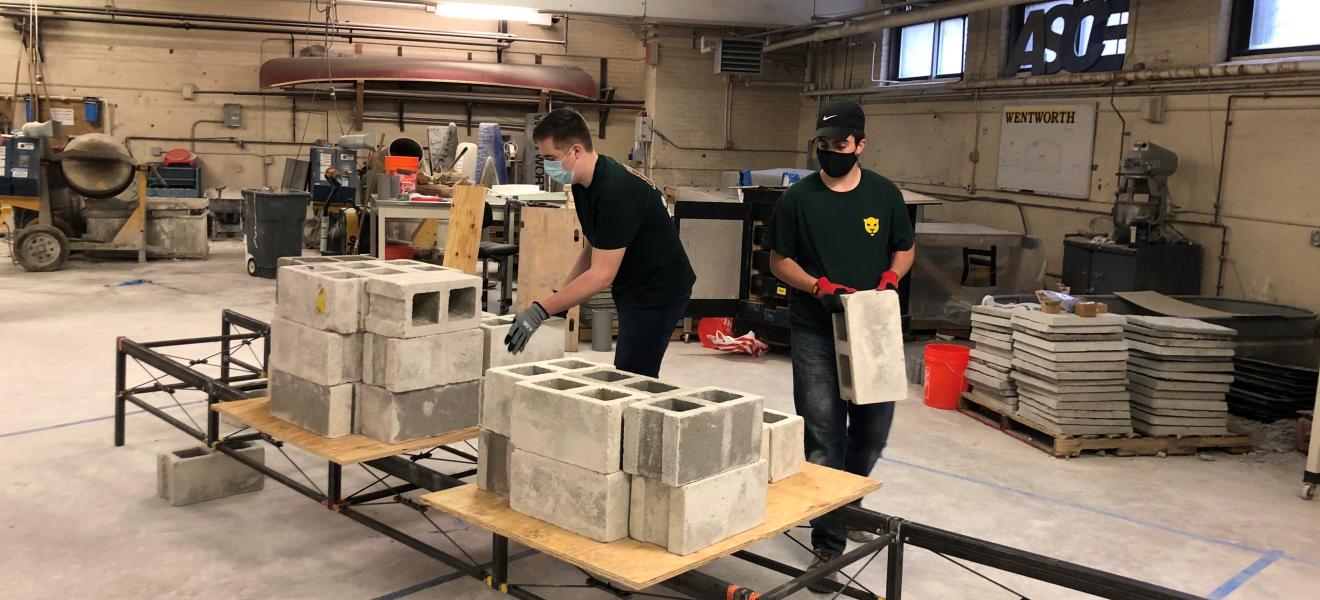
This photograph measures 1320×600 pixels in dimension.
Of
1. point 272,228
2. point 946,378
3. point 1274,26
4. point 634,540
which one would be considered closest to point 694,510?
point 634,540

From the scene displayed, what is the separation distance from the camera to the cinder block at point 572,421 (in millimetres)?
2607

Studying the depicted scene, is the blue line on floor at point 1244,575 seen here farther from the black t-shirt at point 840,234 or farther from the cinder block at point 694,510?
the cinder block at point 694,510

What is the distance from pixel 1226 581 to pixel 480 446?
295cm

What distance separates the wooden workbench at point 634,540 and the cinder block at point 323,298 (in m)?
0.88

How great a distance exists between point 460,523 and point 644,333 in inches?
46.9

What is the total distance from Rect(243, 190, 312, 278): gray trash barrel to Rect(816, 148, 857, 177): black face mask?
831 cm

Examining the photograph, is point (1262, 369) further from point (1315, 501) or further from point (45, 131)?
point (45, 131)

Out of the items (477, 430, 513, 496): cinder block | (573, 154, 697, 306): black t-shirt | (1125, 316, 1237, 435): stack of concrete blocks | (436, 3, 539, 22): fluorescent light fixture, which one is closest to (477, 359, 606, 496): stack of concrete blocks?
(477, 430, 513, 496): cinder block

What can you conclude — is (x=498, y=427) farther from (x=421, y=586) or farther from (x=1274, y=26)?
(x=1274, y=26)

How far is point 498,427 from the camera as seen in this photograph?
2992 mm

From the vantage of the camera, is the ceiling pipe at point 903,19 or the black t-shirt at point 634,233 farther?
the ceiling pipe at point 903,19

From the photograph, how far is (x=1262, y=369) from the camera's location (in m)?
6.57

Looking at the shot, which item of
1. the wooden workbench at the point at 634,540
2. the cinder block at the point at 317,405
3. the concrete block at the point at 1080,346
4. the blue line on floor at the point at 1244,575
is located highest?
the concrete block at the point at 1080,346

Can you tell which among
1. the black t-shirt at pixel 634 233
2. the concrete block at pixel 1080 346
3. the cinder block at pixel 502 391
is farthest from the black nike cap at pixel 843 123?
the concrete block at pixel 1080 346
